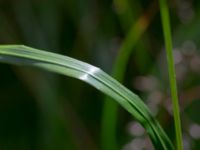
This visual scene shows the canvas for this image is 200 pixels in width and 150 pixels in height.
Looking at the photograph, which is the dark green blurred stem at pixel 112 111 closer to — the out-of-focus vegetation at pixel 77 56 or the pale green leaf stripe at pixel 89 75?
the out-of-focus vegetation at pixel 77 56

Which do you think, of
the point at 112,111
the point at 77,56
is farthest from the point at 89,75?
the point at 77,56

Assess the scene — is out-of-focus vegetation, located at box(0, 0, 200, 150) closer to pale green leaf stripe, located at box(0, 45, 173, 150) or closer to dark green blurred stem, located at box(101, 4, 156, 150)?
dark green blurred stem, located at box(101, 4, 156, 150)

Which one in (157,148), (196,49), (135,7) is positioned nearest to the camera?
(157,148)

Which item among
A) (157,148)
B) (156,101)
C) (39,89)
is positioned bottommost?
(157,148)

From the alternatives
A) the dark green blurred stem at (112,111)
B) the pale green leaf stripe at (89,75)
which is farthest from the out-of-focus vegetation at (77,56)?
the pale green leaf stripe at (89,75)

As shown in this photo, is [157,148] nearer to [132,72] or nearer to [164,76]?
[164,76]

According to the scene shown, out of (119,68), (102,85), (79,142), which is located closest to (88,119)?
(79,142)
